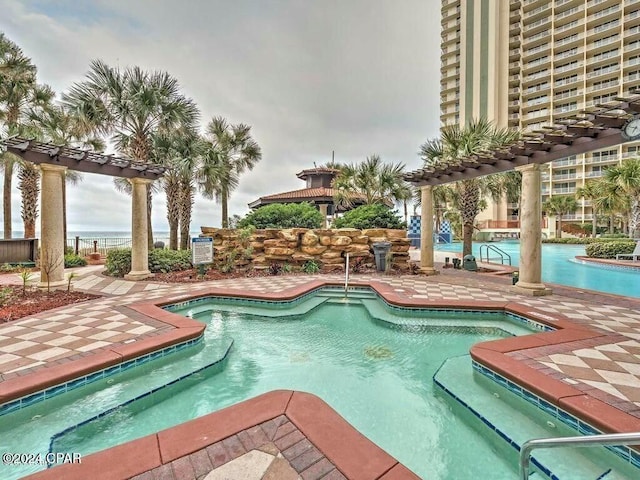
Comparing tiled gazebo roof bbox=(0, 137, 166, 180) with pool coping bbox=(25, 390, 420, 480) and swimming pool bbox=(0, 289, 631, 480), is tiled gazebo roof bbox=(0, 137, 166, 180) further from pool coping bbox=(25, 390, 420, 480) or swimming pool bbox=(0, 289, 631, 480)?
pool coping bbox=(25, 390, 420, 480)

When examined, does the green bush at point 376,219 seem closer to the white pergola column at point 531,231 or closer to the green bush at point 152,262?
the white pergola column at point 531,231

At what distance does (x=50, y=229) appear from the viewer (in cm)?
727

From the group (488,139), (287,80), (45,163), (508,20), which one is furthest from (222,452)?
(508,20)

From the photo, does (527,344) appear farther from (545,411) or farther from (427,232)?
(427,232)

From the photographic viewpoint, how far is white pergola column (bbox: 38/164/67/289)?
722cm

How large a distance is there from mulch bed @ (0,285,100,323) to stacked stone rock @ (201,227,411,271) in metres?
4.61

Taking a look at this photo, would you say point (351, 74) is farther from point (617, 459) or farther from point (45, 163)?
point (617, 459)

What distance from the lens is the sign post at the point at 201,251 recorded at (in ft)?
29.7

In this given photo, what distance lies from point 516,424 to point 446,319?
130 inches

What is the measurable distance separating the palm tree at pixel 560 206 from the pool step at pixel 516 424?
1644 inches

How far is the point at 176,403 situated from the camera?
3.02m

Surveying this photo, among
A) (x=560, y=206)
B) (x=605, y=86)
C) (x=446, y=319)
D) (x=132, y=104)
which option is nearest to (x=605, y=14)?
(x=605, y=86)

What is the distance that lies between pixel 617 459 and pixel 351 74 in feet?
55.0

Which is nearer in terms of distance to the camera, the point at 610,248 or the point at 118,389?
the point at 118,389
